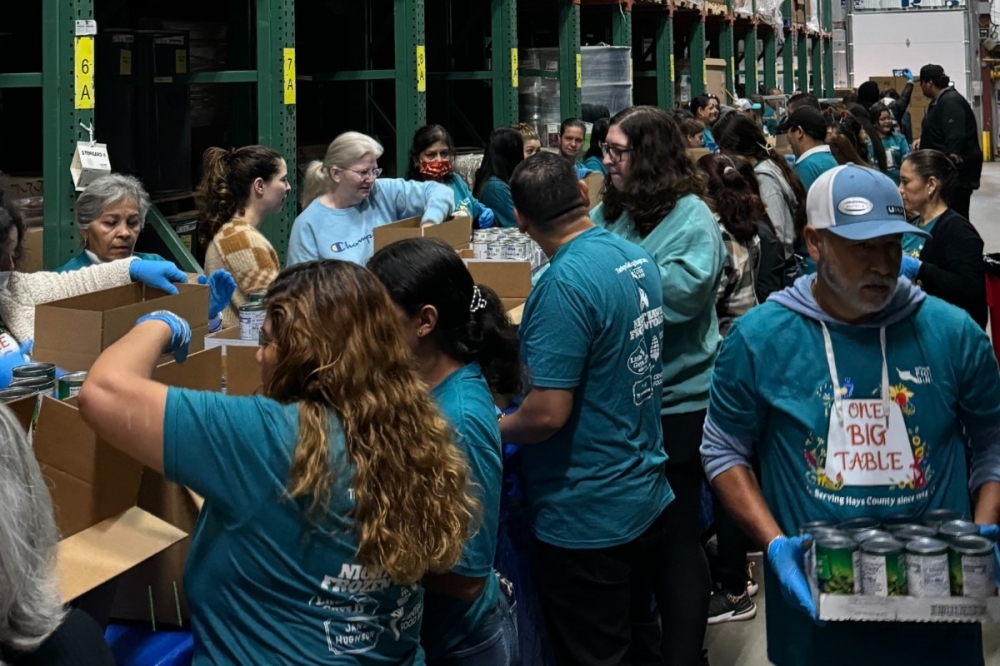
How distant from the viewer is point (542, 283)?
2.97m

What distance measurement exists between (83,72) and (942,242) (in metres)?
3.22

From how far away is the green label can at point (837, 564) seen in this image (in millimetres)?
1989

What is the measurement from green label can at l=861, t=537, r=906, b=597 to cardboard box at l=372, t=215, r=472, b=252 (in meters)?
2.42

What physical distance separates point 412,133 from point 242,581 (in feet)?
16.5

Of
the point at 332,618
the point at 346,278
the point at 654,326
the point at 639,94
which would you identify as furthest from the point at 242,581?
the point at 639,94

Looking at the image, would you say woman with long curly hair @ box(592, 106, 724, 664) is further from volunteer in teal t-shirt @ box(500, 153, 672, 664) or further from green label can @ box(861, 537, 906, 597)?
green label can @ box(861, 537, 906, 597)

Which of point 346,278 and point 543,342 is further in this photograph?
point 543,342

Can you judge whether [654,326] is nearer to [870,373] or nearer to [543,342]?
[543,342]

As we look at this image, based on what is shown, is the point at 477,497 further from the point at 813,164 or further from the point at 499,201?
the point at 813,164

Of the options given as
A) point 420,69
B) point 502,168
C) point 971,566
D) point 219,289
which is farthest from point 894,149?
point 971,566

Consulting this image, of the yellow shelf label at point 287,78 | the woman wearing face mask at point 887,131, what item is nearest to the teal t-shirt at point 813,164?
the yellow shelf label at point 287,78

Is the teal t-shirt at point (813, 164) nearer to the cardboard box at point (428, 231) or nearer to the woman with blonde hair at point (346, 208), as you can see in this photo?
the cardboard box at point (428, 231)

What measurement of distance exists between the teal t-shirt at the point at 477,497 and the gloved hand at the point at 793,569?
0.53 m

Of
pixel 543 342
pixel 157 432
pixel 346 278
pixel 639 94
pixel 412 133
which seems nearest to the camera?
pixel 157 432
